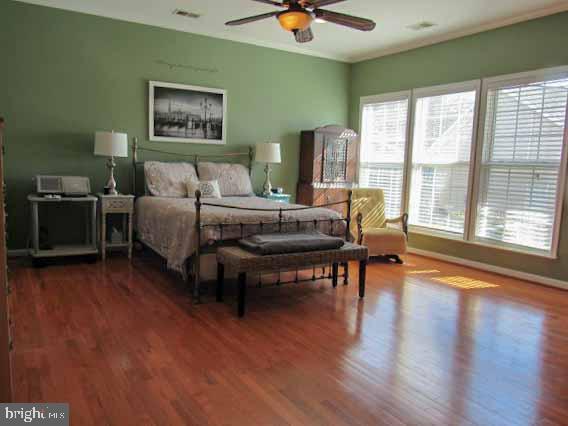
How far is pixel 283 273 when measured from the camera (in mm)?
4426

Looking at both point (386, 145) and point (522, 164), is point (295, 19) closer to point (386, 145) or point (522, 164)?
point (522, 164)

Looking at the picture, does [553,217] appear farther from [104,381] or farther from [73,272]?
[73,272]

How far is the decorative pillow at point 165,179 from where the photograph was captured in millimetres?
4996

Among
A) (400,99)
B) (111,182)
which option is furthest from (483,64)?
(111,182)

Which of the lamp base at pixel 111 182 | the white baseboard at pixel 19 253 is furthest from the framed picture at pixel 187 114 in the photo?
the white baseboard at pixel 19 253

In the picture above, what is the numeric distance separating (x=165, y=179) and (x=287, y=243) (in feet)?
7.48

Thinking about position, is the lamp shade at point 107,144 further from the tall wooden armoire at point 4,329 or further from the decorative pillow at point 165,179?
the tall wooden armoire at point 4,329

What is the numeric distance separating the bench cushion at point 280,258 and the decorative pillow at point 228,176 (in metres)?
2.10

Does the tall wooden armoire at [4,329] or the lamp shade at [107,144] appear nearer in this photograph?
the tall wooden armoire at [4,329]

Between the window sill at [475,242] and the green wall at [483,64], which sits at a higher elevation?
the green wall at [483,64]

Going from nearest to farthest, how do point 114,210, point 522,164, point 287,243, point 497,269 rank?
1. point 287,243
2. point 522,164
3. point 114,210
4. point 497,269

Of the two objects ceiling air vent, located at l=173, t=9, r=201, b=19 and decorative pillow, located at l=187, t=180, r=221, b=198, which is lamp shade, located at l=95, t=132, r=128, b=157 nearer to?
decorative pillow, located at l=187, t=180, r=221, b=198

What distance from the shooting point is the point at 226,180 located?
5.47m

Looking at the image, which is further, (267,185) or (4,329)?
(267,185)
